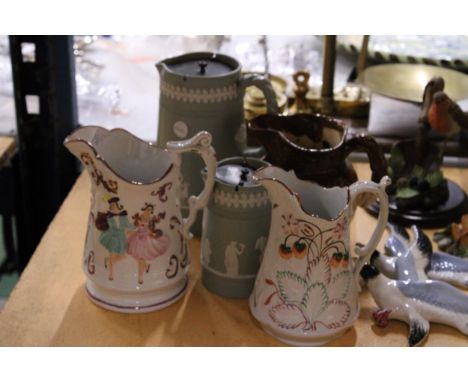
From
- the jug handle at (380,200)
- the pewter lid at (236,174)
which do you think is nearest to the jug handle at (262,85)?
the pewter lid at (236,174)

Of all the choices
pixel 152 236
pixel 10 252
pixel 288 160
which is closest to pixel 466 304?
pixel 288 160

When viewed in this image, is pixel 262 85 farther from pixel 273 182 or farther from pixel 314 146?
pixel 273 182

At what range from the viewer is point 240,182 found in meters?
0.85

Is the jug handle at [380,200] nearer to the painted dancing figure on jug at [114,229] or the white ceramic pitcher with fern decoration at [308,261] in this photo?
the white ceramic pitcher with fern decoration at [308,261]

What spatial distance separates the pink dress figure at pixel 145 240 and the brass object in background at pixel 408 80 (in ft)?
1.72

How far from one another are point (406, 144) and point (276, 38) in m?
0.56

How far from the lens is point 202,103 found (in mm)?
921

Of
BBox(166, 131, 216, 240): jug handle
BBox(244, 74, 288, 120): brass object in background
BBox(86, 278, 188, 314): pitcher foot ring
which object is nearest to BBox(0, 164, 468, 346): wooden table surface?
BBox(86, 278, 188, 314): pitcher foot ring

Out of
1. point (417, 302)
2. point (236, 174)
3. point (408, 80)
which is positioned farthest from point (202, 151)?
point (408, 80)

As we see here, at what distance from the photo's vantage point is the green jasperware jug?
918mm

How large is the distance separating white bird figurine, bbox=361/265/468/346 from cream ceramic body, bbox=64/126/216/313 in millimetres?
217

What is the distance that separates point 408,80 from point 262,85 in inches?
Answer: 15.8

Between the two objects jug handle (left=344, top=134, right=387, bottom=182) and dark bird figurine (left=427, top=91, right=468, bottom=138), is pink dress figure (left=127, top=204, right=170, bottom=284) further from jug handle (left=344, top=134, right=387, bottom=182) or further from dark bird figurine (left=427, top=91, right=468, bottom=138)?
dark bird figurine (left=427, top=91, right=468, bottom=138)

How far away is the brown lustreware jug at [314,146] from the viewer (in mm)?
842
